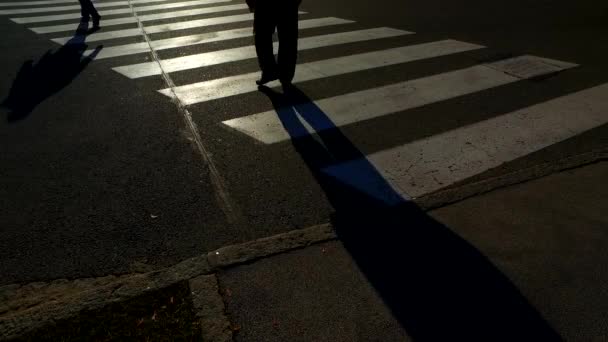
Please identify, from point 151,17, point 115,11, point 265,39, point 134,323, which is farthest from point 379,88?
point 115,11

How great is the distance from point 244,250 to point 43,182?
7.34 ft

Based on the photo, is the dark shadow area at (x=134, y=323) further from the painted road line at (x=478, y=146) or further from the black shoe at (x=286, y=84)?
the black shoe at (x=286, y=84)

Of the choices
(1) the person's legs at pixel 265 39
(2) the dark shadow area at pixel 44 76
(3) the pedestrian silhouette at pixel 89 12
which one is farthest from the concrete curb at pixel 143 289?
(3) the pedestrian silhouette at pixel 89 12

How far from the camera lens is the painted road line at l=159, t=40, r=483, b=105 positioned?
591cm

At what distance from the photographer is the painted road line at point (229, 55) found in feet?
22.7

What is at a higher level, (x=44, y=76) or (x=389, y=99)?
(x=44, y=76)

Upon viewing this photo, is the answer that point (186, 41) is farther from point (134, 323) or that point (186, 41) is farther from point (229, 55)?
point (134, 323)

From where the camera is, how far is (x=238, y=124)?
498 centimetres

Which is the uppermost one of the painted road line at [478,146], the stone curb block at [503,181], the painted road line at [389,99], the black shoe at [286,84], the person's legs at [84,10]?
the person's legs at [84,10]

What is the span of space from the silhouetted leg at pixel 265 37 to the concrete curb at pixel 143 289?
320 cm

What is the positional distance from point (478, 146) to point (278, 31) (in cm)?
297

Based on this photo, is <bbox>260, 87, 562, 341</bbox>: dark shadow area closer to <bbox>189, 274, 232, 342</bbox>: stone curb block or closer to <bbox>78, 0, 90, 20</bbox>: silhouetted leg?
<bbox>189, 274, 232, 342</bbox>: stone curb block

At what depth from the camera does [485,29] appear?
872 centimetres

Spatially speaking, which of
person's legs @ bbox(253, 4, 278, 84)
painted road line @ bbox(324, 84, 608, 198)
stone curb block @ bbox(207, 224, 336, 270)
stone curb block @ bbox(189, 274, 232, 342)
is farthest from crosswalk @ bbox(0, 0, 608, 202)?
stone curb block @ bbox(189, 274, 232, 342)
